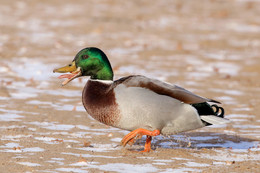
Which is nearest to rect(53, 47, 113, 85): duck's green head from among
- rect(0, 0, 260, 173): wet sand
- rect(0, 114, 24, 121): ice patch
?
rect(0, 0, 260, 173): wet sand

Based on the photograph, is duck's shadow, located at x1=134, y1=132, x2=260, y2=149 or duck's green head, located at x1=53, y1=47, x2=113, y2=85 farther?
duck's shadow, located at x1=134, y1=132, x2=260, y2=149

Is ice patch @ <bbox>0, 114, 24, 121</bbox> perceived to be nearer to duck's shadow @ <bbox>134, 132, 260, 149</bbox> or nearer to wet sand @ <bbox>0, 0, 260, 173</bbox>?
wet sand @ <bbox>0, 0, 260, 173</bbox>

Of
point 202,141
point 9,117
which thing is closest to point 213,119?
point 202,141

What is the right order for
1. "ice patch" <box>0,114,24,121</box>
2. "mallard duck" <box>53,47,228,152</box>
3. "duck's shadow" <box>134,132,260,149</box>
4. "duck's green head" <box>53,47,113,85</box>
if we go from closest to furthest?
"mallard duck" <box>53,47,228,152</box>
"duck's green head" <box>53,47,113,85</box>
"duck's shadow" <box>134,132,260,149</box>
"ice patch" <box>0,114,24,121</box>

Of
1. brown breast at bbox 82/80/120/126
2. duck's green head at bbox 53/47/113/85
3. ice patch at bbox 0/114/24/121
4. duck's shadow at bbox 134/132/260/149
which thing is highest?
duck's green head at bbox 53/47/113/85

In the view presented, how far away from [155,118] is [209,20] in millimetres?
11866

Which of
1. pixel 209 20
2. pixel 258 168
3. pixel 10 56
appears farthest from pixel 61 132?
pixel 209 20

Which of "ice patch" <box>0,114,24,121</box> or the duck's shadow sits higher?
the duck's shadow

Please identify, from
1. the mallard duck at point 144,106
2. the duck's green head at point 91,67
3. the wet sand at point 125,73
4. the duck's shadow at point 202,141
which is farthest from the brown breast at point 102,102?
the duck's shadow at point 202,141

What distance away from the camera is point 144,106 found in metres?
4.94

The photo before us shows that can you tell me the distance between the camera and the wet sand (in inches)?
197

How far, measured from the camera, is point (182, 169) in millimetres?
4664

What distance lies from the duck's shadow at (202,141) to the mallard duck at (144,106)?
1.83 feet

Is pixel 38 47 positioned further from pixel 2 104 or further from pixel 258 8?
pixel 258 8
